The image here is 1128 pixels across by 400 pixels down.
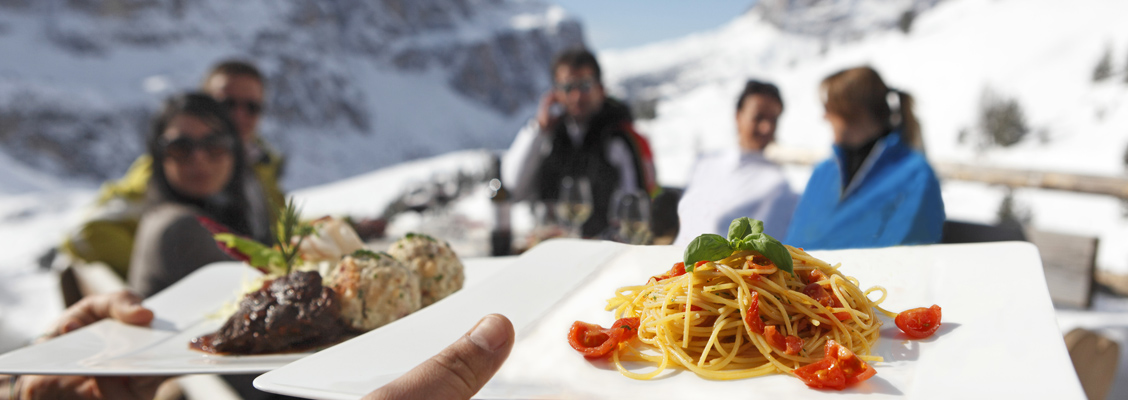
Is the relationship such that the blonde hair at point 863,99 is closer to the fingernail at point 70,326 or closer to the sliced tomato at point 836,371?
the sliced tomato at point 836,371

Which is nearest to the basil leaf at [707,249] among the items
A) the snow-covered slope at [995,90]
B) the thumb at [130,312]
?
the thumb at [130,312]

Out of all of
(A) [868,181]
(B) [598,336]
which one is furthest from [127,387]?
(A) [868,181]

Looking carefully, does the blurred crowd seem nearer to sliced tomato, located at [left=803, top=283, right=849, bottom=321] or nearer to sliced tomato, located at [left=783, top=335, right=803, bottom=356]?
sliced tomato, located at [left=803, top=283, right=849, bottom=321]

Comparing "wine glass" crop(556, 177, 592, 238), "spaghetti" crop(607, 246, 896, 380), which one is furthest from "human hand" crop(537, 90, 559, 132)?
"spaghetti" crop(607, 246, 896, 380)

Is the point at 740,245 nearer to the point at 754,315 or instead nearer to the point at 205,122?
the point at 754,315

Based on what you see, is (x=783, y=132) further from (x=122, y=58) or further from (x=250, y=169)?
(x=122, y=58)
